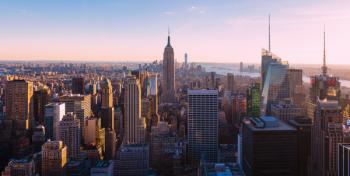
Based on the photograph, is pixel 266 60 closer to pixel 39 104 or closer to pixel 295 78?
pixel 295 78

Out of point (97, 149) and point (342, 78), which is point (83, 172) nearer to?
point (97, 149)

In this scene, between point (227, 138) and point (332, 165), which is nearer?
point (332, 165)

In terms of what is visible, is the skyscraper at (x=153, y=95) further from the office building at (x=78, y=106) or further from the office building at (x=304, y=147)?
the office building at (x=304, y=147)

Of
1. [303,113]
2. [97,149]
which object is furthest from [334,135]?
[97,149]

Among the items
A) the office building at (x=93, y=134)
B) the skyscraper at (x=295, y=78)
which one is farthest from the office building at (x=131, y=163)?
the skyscraper at (x=295, y=78)

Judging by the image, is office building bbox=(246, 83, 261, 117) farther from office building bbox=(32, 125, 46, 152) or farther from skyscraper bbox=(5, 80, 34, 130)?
skyscraper bbox=(5, 80, 34, 130)

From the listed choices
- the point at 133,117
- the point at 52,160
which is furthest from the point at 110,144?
the point at 52,160
